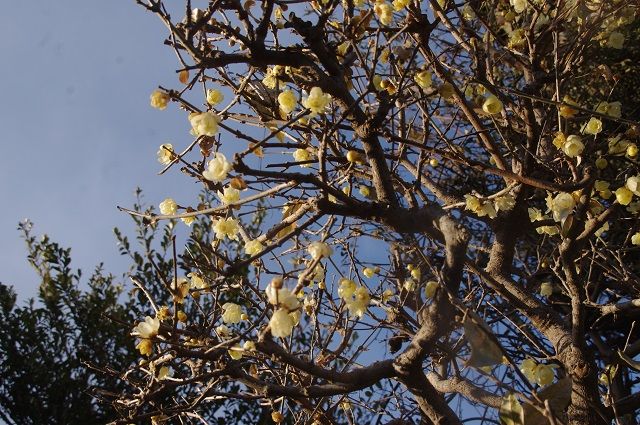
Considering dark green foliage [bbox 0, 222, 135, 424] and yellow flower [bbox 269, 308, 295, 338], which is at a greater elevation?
dark green foliage [bbox 0, 222, 135, 424]

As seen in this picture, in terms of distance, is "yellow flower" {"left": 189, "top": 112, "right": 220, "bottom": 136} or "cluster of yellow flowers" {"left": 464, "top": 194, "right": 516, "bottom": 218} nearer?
"yellow flower" {"left": 189, "top": 112, "right": 220, "bottom": 136}

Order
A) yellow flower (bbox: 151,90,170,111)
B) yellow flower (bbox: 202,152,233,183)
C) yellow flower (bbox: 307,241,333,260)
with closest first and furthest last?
yellow flower (bbox: 307,241,333,260)
yellow flower (bbox: 202,152,233,183)
yellow flower (bbox: 151,90,170,111)

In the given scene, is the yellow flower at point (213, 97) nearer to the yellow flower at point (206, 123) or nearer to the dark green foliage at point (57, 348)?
the yellow flower at point (206, 123)

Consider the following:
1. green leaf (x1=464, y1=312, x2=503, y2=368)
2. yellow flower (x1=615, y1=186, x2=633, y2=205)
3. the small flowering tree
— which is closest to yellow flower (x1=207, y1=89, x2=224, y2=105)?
the small flowering tree

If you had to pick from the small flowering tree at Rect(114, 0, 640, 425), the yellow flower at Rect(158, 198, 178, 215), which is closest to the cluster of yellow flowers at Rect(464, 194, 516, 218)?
the small flowering tree at Rect(114, 0, 640, 425)

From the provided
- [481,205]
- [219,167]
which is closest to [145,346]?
[219,167]

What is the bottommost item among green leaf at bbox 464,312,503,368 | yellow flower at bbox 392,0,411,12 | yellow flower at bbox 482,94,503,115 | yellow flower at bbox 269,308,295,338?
green leaf at bbox 464,312,503,368

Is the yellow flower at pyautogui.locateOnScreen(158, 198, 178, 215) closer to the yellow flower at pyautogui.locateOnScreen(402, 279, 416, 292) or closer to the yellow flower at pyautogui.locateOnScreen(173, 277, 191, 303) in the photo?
the yellow flower at pyautogui.locateOnScreen(173, 277, 191, 303)

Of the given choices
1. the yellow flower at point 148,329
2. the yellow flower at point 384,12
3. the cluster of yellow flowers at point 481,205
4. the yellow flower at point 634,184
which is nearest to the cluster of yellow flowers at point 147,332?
the yellow flower at point 148,329

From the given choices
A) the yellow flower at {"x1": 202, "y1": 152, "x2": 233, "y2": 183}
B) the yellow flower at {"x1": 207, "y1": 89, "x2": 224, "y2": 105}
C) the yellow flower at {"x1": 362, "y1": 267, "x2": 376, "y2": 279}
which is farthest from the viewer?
the yellow flower at {"x1": 362, "y1": 267, "x2": 376, "y2": 279}

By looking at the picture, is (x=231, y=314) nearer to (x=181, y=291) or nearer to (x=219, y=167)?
(x=181, y=291)

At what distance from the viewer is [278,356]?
1.98 metres

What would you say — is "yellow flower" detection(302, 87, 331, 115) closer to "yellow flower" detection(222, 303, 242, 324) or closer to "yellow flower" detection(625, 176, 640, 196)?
"yellow flower" detection(222, 303, 242, 324)

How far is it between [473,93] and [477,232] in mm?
2375
